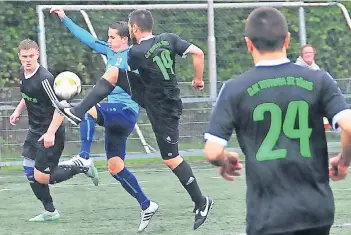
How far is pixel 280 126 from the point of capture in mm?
3855

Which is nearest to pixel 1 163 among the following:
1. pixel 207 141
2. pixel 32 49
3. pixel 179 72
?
pixel 179 72

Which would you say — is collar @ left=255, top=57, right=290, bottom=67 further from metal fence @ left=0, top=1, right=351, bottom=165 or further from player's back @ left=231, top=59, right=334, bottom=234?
metal fence @ left=0, top=1, right=351, bottom=165

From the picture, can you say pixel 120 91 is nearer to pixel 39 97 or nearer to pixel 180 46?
pixel 39 97

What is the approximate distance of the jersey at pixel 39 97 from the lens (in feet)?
25.8

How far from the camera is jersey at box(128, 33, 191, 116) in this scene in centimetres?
732

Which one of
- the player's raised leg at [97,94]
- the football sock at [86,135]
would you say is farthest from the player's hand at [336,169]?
the football sock at [86,135]

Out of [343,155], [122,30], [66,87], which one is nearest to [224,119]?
[343,155]

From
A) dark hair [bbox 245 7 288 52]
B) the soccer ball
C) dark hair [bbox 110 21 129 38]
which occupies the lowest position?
the soccer ball

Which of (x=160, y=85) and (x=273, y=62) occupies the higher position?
(x=273, y=62)

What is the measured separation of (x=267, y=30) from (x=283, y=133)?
0.45 meters

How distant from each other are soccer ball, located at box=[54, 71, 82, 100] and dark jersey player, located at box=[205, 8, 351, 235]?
3973mm

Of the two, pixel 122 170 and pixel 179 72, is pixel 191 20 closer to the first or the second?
pixel 179 72

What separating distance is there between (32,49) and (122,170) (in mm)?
1354

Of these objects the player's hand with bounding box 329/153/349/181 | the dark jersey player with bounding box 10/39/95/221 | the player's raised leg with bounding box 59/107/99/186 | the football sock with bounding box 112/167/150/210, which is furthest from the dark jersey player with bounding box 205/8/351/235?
the player's raised leg with bounding box 59/107/99/186
